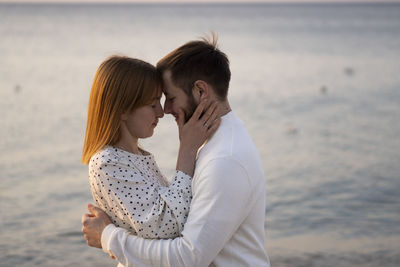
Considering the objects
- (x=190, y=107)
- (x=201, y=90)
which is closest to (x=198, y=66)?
(x=201, y=90)

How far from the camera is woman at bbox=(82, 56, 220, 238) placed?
8.90 ft

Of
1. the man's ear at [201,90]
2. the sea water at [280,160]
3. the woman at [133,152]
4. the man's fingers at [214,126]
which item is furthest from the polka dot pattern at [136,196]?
the sea water at [280,160]

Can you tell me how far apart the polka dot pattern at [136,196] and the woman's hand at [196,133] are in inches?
2.9

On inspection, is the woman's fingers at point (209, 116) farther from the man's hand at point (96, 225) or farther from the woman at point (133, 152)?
the man's hand at point (96, 225)

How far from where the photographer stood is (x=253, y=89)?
1773 centimetres

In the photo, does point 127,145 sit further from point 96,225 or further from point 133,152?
point 96,225

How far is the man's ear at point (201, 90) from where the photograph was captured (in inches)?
113

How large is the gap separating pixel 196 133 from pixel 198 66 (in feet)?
1.13

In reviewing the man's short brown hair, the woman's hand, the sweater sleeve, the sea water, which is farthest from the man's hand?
the sea water

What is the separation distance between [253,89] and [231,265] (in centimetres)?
1518

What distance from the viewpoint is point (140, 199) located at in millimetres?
2750

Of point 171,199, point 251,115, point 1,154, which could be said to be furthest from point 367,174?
point 171,199

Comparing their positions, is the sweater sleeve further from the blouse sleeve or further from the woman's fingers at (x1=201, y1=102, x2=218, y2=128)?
the woman's fingers at (x1=201, y1=102, x2=218, y2=128)

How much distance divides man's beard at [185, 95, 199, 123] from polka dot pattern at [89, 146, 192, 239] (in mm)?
345
